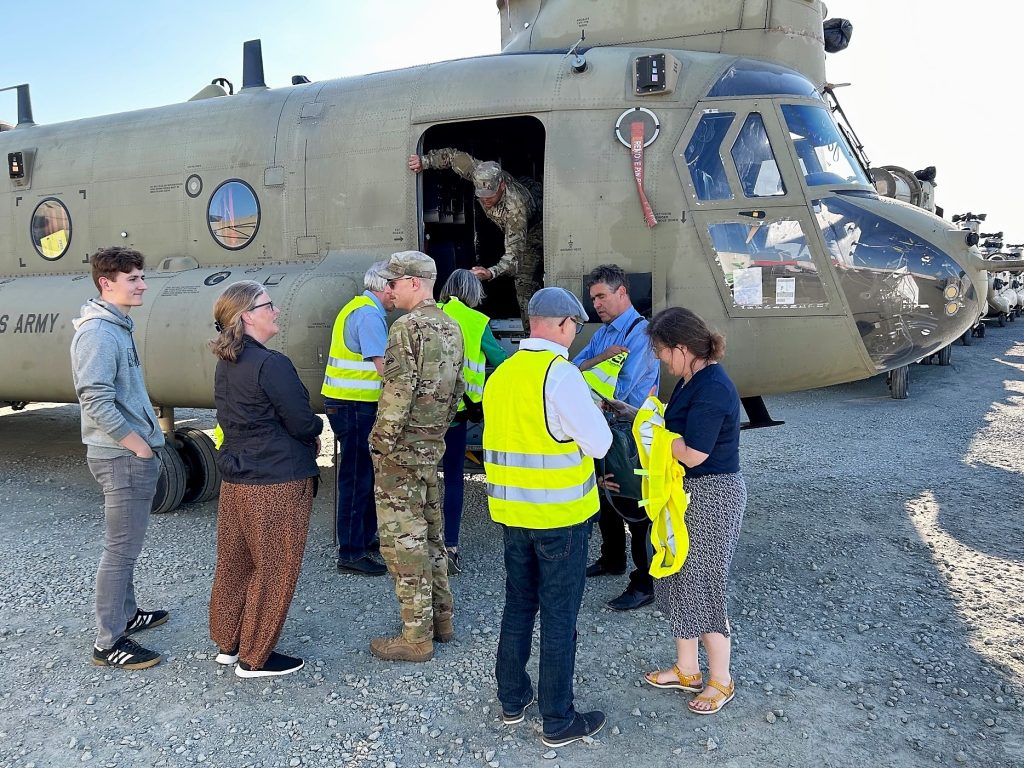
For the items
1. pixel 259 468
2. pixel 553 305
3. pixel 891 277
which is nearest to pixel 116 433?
pixel 259 468

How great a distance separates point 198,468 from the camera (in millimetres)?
6406

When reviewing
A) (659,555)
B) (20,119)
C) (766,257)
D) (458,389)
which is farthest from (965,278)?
(20,119)

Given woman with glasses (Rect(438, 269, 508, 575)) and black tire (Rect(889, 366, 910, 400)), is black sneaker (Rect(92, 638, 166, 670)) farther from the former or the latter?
black tire (Rect(889, 366, 910, 400))

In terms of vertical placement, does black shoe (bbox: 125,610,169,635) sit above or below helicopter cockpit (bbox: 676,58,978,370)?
below

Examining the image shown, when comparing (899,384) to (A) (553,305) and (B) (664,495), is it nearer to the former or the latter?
(B) (664,495)

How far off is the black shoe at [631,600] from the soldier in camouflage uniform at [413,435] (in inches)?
43.5

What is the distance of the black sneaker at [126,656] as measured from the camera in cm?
368

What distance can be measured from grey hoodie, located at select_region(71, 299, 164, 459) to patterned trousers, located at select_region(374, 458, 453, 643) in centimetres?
118

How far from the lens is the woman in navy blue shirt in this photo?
3.14m

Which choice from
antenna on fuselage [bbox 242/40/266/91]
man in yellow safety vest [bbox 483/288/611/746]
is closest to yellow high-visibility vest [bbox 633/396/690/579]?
man in yellow safety vest [bbox 483/288/611/746]

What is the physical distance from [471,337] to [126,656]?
2.41 m

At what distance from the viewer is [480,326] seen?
175 inches

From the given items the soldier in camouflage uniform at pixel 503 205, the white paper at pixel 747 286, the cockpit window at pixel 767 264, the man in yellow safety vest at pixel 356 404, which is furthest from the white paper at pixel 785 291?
the man in yellow safety vest at pixel 356 404

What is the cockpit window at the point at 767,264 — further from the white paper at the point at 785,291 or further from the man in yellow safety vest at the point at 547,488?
the man in yellow safety vest at the point at 547,488
